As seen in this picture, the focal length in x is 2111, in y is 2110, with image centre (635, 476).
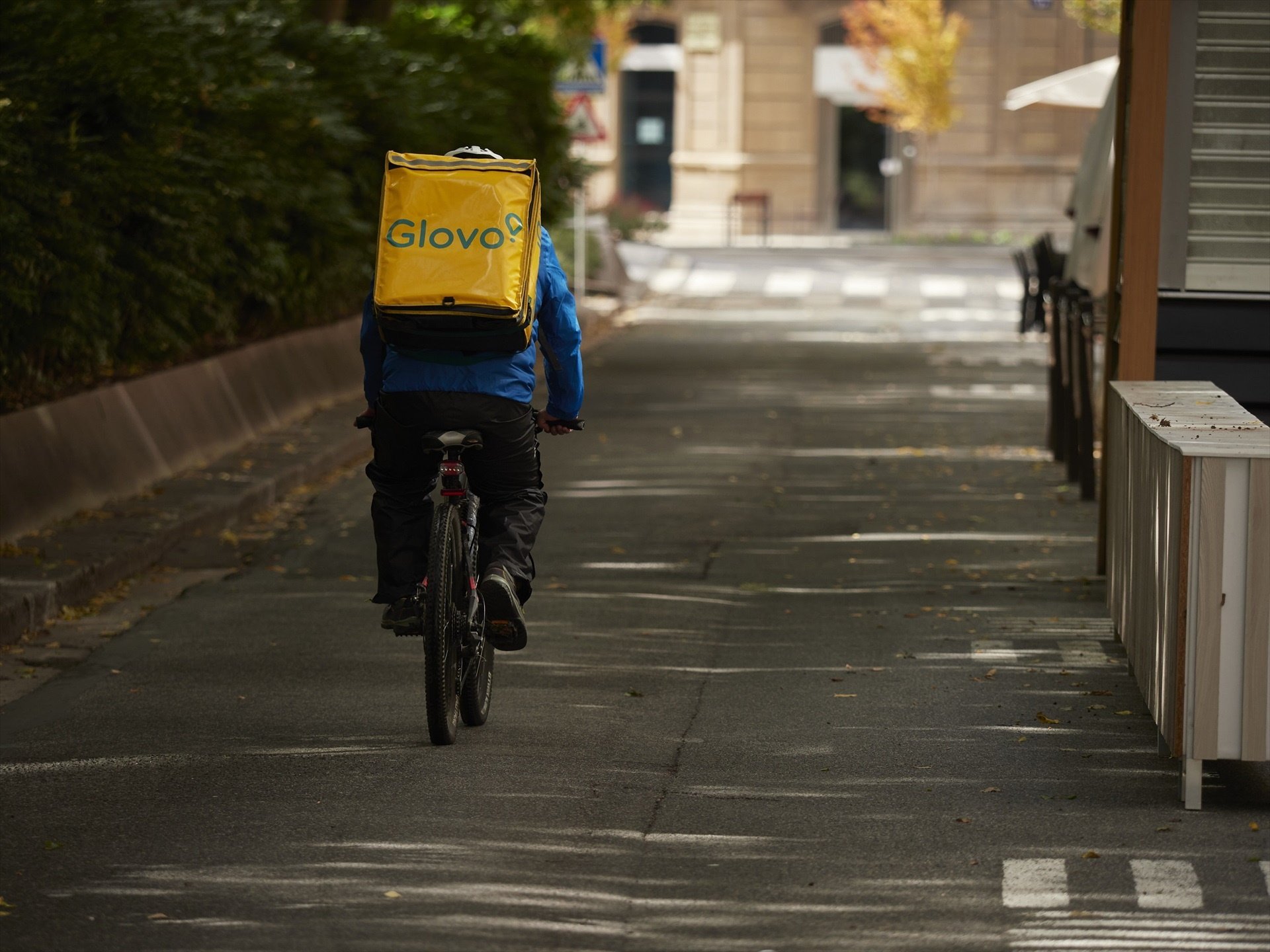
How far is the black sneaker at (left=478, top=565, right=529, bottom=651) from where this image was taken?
7055mm

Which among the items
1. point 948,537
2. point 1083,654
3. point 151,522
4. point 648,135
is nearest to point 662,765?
point 1083,654

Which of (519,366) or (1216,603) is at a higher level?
(519,366)

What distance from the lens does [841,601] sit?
9805 millimetres

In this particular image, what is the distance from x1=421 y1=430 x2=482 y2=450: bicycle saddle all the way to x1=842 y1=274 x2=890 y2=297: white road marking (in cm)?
2583

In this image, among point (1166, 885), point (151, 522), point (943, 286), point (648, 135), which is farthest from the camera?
point (648, 135)

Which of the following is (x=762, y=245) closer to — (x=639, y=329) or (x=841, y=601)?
(x=639, y=329)

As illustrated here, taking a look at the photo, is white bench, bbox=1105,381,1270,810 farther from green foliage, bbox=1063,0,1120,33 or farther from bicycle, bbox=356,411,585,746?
green foliage, bbox=1063,0,1120,33

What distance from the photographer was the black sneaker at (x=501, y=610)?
7.05 m

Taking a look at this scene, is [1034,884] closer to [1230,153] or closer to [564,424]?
[564,424]

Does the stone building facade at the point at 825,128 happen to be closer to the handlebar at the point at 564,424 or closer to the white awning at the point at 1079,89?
the white awning at the point at 1079,89

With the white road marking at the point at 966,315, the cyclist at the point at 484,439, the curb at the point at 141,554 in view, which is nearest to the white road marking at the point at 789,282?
the white road marking at the point at 966,315

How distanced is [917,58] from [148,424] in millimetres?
36257

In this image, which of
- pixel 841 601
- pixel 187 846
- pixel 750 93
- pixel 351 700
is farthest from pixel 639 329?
pixel 750 93

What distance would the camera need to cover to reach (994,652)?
28.2 ft
